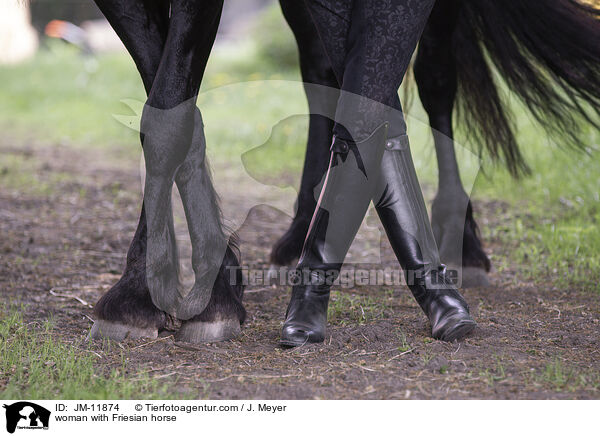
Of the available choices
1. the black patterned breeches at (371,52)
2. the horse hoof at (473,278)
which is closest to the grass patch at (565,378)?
the black patterned breeches at (371,52)

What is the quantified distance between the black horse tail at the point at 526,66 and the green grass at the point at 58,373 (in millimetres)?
1817

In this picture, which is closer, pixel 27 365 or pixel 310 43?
pixel 27 365

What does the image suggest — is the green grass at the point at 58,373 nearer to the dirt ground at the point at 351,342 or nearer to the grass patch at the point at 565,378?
the dirt ground at the point at 351,342

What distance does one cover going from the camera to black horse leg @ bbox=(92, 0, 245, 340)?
2232mm

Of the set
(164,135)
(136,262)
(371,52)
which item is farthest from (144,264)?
(371,52)

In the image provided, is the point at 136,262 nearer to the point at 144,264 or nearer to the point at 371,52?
the point at 144,264

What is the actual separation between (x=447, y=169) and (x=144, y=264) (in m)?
1.38

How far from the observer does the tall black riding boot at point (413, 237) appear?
220 centimetres

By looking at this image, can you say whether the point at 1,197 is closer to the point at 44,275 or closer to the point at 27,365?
the point at 44,275

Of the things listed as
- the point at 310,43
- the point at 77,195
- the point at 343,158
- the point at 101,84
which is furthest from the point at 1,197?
the point at 101,84

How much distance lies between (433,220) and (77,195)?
268cm

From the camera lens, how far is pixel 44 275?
3121 millimetres
